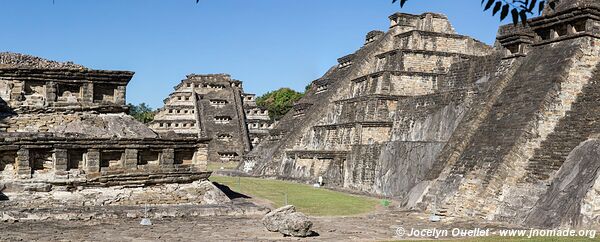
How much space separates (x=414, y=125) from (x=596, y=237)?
41.7ft

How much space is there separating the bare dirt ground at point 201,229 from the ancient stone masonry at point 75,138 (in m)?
1.95

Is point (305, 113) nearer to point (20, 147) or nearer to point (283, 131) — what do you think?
point (283, 131)

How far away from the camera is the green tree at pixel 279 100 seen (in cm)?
7294

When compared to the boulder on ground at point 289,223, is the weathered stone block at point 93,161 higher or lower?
higher

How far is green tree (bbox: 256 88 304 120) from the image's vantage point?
239 ft

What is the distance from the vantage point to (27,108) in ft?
56.4

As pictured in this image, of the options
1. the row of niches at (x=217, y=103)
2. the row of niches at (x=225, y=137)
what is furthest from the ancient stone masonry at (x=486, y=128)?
the row of niches at (x=217, y=103)

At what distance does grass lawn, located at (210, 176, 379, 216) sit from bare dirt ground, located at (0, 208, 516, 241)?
5.46 ft

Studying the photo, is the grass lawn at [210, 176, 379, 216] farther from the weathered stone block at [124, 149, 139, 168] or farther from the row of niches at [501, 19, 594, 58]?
the row of niches at [501, 19, 594, 58]

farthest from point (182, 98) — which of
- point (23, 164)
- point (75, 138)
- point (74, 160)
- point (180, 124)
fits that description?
point (23, 164)

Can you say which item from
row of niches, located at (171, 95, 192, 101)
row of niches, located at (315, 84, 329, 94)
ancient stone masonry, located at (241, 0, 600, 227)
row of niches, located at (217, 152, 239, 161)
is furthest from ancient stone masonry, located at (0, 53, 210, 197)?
row of niches, located at (171, 95, 192, 101)

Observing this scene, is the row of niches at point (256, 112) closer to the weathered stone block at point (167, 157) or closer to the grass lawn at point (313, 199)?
the grass lawn at point (313, 199)

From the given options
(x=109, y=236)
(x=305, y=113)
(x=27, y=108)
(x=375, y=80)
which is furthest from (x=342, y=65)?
(x=109, y=236)

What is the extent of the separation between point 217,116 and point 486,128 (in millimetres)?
33606
